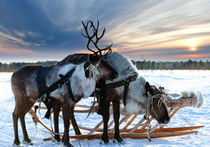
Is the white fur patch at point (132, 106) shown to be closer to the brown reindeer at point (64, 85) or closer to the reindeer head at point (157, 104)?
the reindeer head at point (157, 104)

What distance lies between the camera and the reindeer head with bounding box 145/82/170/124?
3.89m

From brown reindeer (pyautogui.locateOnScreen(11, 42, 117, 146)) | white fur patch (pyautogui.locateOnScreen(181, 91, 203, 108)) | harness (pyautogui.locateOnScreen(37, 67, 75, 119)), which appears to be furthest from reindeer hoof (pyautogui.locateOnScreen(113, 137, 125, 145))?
white fur patch (pyautogui.locateOnScreen(181, 91, 203, 108))

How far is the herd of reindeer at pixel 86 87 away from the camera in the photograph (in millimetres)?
3566

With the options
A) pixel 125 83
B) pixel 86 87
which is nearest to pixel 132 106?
pixel 125 83

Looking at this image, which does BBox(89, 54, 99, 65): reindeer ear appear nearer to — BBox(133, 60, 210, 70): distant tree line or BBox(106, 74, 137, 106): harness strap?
BBox(106, 74, 137, 106): harness strap

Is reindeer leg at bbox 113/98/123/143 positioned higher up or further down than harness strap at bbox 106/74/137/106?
further down

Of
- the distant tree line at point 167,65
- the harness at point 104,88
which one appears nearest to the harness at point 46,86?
the harness at point 104,88

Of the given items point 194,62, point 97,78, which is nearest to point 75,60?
point 97,78

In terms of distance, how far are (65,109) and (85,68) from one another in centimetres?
96

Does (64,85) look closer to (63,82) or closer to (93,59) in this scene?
(63,82)

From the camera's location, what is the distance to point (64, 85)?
3539 millimetres

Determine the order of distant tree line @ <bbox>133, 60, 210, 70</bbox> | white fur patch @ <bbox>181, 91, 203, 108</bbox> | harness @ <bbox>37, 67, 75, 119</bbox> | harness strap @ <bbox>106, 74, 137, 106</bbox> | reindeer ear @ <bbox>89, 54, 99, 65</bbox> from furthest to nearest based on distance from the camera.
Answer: distant tree line @ <bbox>133, 60, 210, 70</bbox> → white fur patch @ <bbox>181, 91, 203, 108</bbox> → harness strap @ <bbox>106, 74, 137, 106</bbox> → reindeer ear @ <bbox>89, 54, 99, 65</bbox> → harness @ <bbox>37, 67, 75, 119</bbox>

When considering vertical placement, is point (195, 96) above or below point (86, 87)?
below

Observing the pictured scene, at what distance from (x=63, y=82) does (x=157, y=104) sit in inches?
87.5
